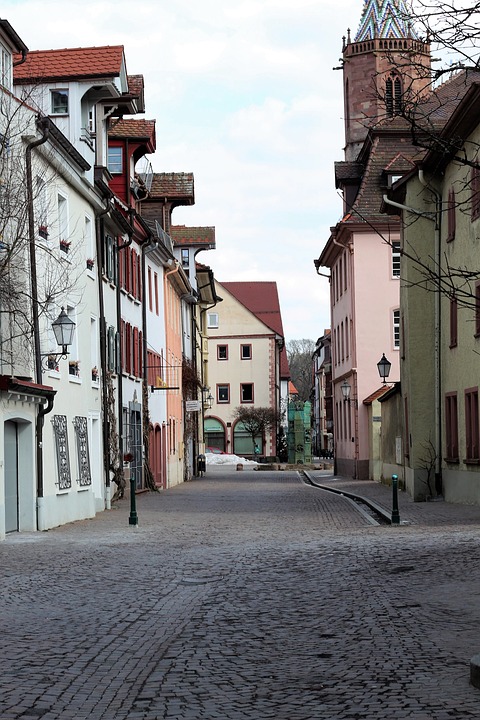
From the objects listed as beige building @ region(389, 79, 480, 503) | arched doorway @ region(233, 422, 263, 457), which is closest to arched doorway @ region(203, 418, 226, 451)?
arched doorway @ region(233, 422, 263, 457)

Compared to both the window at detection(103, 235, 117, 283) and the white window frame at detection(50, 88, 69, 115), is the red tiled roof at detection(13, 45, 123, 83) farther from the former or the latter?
the window at detection(103, 235, 117, 283)

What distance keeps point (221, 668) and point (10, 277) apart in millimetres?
12895

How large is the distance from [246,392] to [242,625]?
89.0 meters

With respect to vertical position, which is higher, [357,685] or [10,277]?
[10,277]

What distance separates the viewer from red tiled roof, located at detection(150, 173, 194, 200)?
47.7 m

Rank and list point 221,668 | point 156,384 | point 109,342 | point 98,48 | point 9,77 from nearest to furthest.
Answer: point 221,668 < point 9,77 < point 98,48 < point 109,342 < point 156,384

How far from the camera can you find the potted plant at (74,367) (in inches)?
1006

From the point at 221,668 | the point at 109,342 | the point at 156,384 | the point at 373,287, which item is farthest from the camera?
the point at 373,287

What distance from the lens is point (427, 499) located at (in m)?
29.5

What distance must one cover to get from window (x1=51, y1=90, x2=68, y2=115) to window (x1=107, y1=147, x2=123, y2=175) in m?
8.94

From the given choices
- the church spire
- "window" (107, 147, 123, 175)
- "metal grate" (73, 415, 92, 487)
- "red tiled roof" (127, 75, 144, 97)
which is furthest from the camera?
the church spire

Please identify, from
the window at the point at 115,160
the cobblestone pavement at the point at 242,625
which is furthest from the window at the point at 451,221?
the window at the point at 115,160

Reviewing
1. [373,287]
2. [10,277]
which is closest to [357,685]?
[10,277]

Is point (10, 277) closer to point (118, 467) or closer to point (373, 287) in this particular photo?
point (118, 467)
